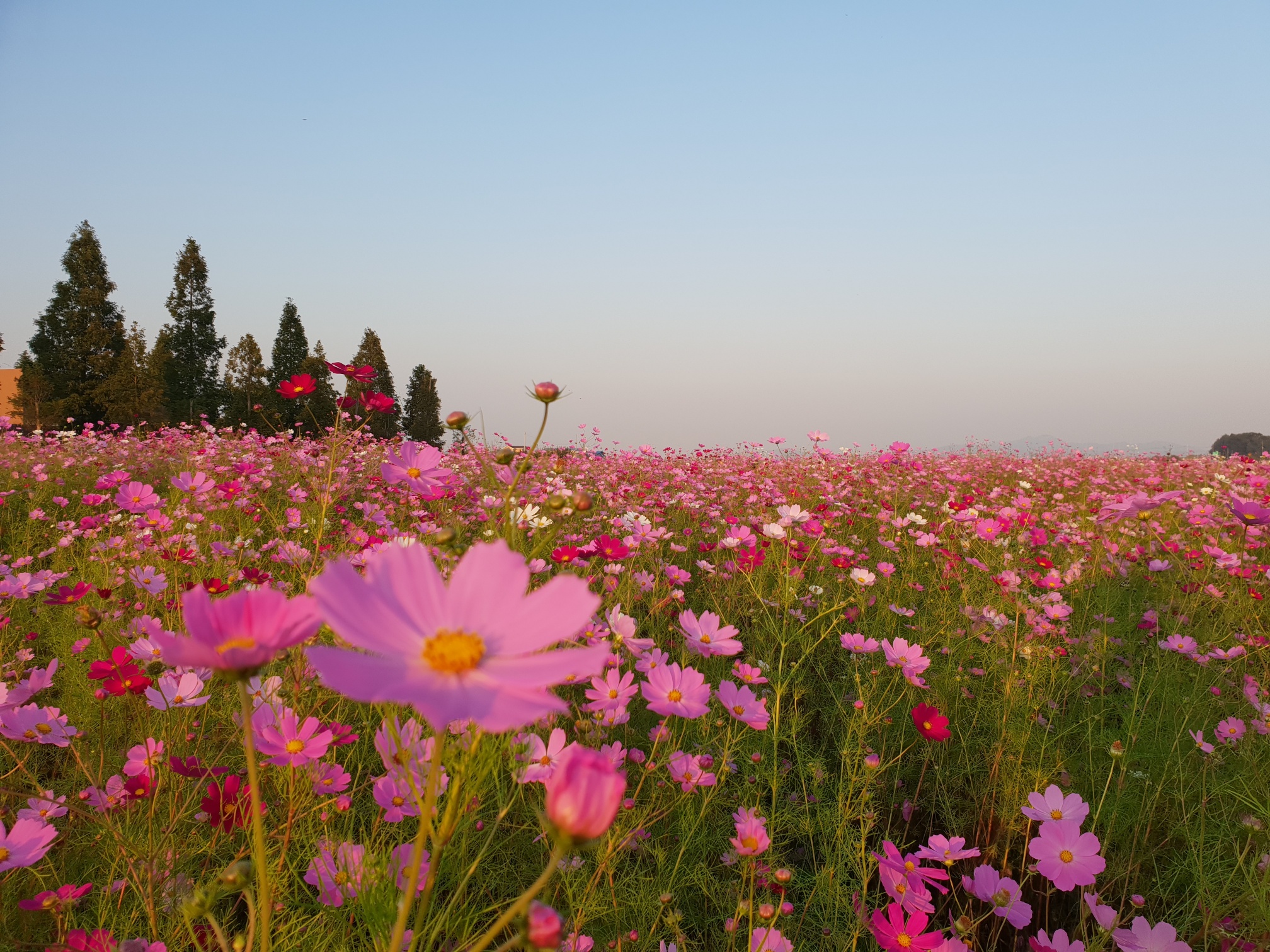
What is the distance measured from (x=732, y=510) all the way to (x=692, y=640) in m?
2.68

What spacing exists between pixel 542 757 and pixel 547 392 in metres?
0.70

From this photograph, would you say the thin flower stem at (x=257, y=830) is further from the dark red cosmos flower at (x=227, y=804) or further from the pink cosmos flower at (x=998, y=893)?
the pink cosmos flower at (x=998, y=893)

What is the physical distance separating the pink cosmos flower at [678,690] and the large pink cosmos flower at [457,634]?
27.2 inches

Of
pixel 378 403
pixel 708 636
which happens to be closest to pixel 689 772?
pixel 708 636

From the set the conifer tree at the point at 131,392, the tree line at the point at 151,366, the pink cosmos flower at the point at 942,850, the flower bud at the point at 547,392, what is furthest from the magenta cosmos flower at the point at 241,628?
the conifer tree at the point at 131,392

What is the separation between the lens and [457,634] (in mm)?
481

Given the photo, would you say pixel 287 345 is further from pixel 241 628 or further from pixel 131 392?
pixel 241 628

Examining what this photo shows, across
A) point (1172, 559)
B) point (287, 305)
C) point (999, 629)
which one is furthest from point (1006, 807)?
point (287, 305)

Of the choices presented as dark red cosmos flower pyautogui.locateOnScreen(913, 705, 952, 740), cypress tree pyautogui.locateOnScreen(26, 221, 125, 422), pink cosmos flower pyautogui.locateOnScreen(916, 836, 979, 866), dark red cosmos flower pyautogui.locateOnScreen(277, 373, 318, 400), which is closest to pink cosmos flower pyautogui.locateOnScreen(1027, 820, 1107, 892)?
pink cosmos flower pyautogui.locateOnScreen(916, 836, 979, 866)

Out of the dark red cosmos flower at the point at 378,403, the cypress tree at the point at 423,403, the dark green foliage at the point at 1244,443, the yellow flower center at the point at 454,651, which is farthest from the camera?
the cypress tree at the point at 423,403

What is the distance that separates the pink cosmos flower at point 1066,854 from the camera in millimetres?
1070

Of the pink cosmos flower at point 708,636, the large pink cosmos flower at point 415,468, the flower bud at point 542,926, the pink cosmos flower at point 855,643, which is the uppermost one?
the large pink cosmos flower at point 415,468

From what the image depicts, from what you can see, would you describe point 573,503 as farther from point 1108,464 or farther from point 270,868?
point 1108,464

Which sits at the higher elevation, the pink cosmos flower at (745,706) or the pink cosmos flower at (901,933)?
the pink cosmos flower at (745,706)
